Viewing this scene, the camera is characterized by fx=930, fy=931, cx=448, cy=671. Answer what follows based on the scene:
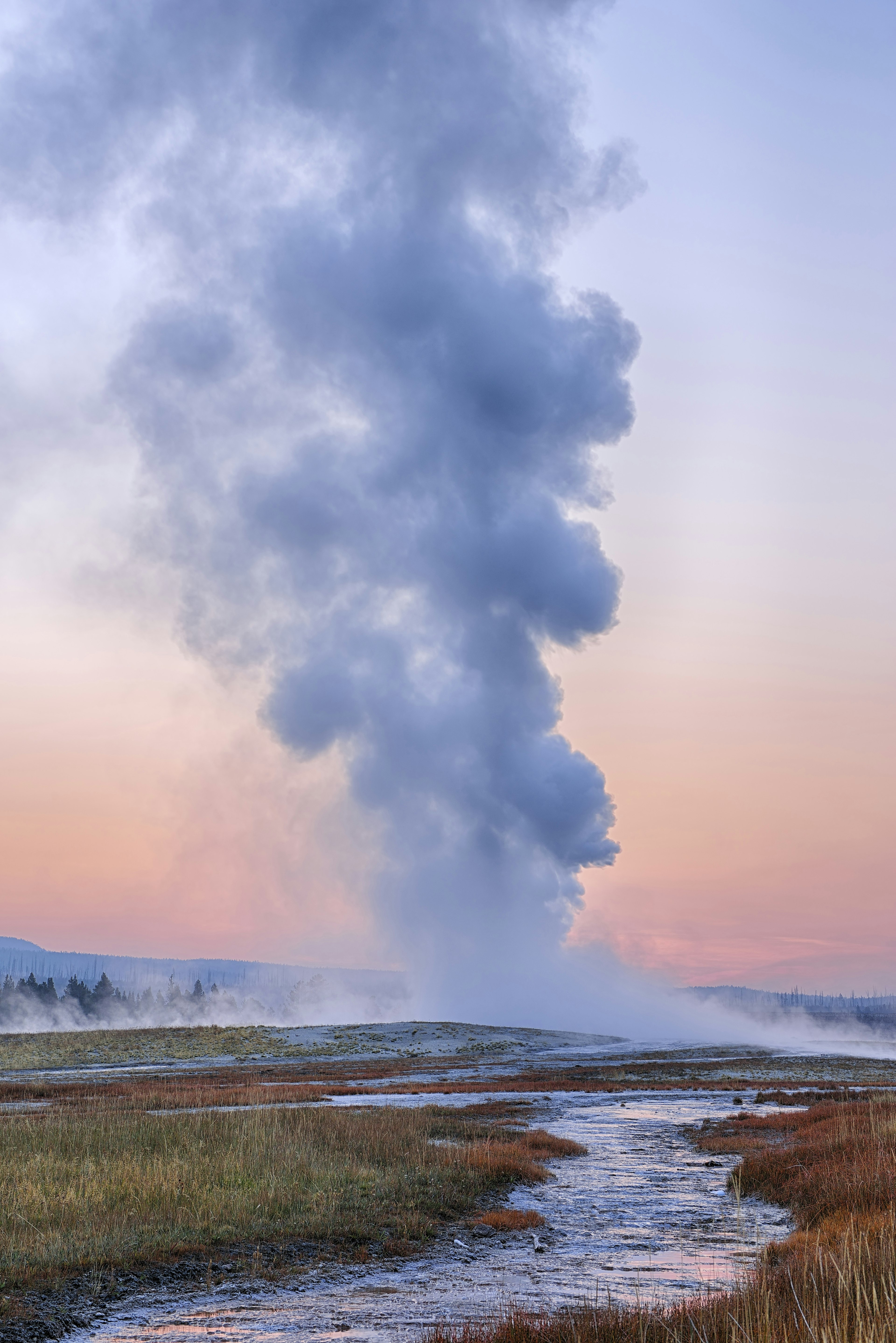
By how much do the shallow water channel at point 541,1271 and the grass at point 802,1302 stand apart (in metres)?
0.65

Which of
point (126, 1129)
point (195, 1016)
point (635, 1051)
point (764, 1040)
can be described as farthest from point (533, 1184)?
point (195, 1016)

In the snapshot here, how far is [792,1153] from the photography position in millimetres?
24891

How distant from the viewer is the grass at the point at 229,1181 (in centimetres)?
1573

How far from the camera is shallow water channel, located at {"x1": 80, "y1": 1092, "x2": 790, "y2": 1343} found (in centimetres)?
1250

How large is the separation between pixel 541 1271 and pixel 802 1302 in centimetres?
651


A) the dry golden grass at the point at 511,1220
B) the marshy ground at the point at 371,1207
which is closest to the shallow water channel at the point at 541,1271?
the marshy ground at the point at 371,1207

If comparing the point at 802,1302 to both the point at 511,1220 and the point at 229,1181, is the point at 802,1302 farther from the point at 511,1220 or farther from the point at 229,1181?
the point at 229,1181

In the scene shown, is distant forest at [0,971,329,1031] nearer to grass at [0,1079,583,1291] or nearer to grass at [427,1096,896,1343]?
grass at [0,1079,583,1291]

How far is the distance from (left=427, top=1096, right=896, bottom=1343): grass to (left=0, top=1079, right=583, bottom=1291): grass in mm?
6131

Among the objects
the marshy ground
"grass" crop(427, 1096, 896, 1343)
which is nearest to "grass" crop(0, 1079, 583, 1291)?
the marshy ground

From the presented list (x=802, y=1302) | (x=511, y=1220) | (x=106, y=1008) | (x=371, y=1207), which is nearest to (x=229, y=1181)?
(x=371, y=1207)

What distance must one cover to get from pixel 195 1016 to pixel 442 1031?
96495 millimetres

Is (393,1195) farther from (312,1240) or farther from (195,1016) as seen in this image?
(195,1016)

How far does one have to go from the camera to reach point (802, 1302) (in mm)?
10219
